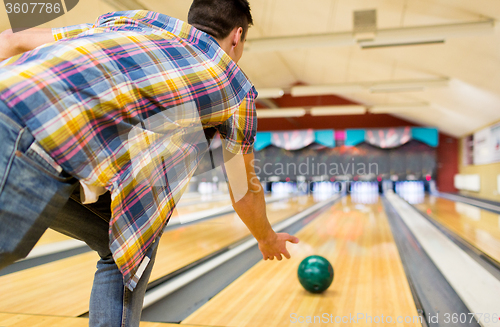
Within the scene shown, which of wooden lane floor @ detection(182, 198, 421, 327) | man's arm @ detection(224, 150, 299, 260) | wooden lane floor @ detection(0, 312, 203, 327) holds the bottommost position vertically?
wooden lane floor @ detection(182, 198, 421, 327)

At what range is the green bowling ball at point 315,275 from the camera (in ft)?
5.92

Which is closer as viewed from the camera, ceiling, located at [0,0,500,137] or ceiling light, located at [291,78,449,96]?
ceiling, located at [0,0,500,137]

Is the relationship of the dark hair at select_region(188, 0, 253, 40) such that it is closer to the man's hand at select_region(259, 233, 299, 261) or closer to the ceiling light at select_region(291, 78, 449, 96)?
the man's hand at select_region(259, 233, 299, 261)

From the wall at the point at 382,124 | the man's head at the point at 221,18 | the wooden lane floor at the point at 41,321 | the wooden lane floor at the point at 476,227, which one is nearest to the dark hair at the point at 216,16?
the man's head at the point at 221,18

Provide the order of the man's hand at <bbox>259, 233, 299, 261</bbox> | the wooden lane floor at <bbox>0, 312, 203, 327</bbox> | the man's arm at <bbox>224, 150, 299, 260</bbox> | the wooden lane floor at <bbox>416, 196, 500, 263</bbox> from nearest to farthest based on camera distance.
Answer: the man's arm at <bbox>224, 150, 299, 260</bbox>
the man's hand at <bbox>259, 233, 299, 261</bbox>
the wooden lane floor at <bbox>0, 312, 203, 327</bbox>
the wooden lane floor at <bbox>416, 196, 500, 263</bbox>

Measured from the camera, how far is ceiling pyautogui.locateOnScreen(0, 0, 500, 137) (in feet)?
13.1

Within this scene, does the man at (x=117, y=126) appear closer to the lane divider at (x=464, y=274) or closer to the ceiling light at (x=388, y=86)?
the lane divider at (x=464, y=274)

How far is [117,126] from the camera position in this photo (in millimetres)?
559

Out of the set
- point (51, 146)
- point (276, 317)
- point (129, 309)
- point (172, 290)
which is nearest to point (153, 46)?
point (51, 146)

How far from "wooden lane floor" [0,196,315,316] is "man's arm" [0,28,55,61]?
1.21 m

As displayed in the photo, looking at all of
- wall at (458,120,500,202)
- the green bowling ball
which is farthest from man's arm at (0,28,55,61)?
wall at (458,120,500,202)

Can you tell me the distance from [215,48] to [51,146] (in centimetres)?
34

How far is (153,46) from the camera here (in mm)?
606

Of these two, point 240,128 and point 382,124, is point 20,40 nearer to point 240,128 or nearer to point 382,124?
point 240,128
